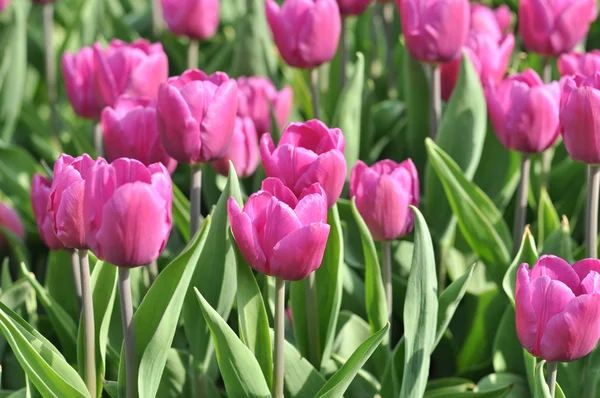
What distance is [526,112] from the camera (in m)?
1.40

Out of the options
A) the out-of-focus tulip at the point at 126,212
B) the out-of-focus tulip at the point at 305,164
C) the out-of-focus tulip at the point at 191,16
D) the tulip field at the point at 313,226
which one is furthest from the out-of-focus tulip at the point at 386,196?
the out-of-focus tulip at the point at 191,16

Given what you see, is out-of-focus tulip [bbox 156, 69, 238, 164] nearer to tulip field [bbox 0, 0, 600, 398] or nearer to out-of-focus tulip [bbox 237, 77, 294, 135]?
tulip field [bbox 0, 0, 600, 398]

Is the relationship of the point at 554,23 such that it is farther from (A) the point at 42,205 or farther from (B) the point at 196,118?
(A) the point at 42,205

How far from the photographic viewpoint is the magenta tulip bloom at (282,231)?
1.01m

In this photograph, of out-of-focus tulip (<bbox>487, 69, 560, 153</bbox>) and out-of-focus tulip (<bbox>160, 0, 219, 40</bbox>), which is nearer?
out-of-focus tulip (<bbox>487, 69, 560, 153</bbox>)

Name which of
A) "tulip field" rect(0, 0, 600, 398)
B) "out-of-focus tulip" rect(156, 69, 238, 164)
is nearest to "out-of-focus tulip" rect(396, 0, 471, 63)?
"tulip field" rect(0, 0, 600, 398)

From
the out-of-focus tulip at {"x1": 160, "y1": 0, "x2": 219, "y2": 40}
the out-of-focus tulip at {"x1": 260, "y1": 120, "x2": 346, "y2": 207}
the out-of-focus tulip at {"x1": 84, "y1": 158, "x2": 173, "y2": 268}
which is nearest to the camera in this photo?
the out-of-focus tulip at {"x1": 84, "y1": 158, "x2": 173, "y2": 268}

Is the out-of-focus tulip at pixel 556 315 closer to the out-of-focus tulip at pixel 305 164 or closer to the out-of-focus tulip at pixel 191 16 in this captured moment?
the out-of-focus tulip at pixel 305 164

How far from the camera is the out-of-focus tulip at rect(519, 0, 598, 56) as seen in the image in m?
1.71

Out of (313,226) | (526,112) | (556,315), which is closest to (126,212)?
(313,226)

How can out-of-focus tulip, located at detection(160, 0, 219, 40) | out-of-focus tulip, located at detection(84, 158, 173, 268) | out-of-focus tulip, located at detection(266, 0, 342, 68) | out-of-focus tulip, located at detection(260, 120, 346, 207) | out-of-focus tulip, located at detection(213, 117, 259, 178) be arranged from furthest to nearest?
1. out-of-focus tulip, located at detection(160, 0, 219, 40)
2. out-of-focus tulip, located at detection(266, 0, 342, 68)
3. out-of-focus tulip, located at detection(213, 117, 259, 178)
4. out-of-focus tulip, located at detection(260, 120, 346, 207)
5. out-of-focus tulip, located at detection(84, 158, 173, 268)

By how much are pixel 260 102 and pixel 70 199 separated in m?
0.69

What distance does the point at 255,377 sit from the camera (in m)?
1.11

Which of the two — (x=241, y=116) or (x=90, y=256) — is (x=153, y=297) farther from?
(x=241, y=116)
